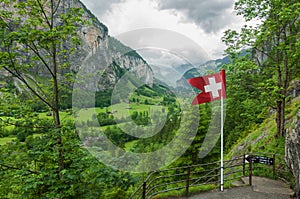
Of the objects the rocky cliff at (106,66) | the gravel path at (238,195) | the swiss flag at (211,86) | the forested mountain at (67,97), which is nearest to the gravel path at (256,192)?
the gravel path at (238,195)

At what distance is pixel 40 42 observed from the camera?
6000 mm

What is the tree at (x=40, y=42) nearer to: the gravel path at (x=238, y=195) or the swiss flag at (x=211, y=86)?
the swiss flag at (x=211, y=86)

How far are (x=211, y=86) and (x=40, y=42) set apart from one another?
209 inches

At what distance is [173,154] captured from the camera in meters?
17.8

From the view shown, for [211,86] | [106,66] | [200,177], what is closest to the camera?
[200,177]

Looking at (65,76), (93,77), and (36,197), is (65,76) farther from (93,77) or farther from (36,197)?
(36,197)

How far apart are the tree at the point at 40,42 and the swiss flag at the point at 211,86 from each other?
4.11 m

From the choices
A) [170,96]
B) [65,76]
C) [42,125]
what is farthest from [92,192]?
[170,96]

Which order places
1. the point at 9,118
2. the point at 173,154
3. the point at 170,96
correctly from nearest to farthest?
the point at 9,118
the point at 170,96
the point at 173,154

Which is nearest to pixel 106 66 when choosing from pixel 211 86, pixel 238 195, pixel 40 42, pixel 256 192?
pixel 40 42

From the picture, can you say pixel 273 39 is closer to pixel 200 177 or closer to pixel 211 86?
pixel 211 86

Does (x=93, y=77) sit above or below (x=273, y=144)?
above

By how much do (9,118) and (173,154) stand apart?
13469 millimetres

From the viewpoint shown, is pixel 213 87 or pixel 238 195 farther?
pixel 213 87
